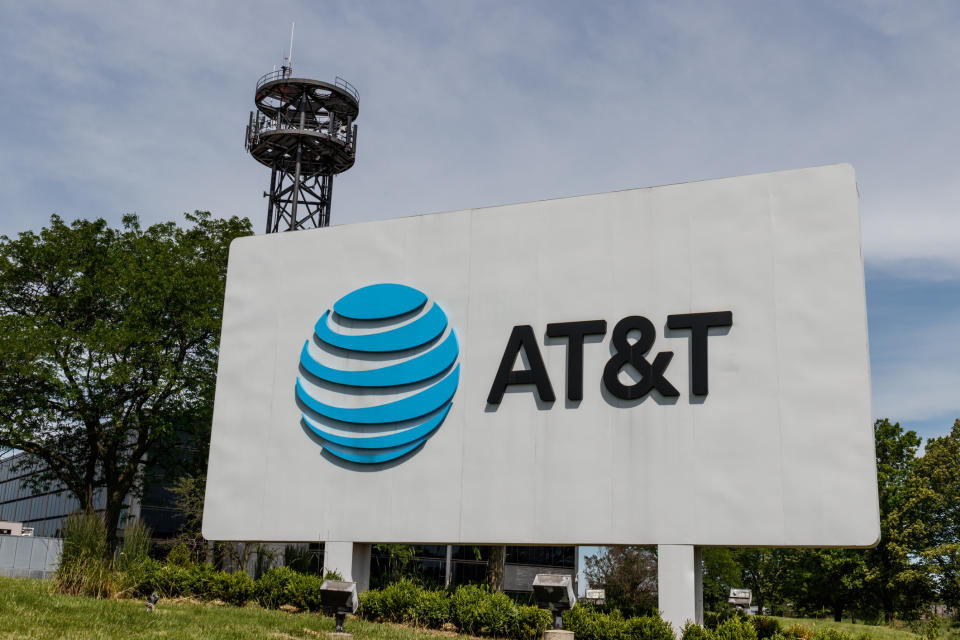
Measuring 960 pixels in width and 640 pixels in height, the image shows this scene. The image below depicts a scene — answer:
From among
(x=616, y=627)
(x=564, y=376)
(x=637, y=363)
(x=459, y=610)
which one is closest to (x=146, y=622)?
(x=459, y=610)

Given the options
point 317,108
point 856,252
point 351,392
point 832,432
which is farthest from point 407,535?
point 317,108

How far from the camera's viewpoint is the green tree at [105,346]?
30250mm

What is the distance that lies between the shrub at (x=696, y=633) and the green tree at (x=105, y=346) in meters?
21.0

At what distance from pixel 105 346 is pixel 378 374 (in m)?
Answer: 14.3

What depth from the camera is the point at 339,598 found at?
1478cm

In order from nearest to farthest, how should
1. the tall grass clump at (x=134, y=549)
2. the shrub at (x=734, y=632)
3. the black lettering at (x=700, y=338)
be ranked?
the shrub at (x=734, y=632) < the black lettering at (x=700, y=338) < the tall grass clump at (x=134, y=549)

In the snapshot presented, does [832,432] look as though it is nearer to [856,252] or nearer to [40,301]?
[856,252]

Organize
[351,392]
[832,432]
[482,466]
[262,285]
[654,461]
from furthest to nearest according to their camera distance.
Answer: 1. [262,285]
2. [351,392]
3. [482,466]
4. [654,461]
5. [832,432]

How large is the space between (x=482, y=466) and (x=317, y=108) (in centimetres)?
2526

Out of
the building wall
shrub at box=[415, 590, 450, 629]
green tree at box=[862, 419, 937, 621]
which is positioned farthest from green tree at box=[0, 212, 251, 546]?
green tree at box=[862, 419, 937, 621]

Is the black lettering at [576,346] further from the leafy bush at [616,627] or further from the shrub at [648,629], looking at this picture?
the shrub at [648,629]

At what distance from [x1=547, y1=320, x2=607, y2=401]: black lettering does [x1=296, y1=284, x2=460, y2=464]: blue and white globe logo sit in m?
2.62

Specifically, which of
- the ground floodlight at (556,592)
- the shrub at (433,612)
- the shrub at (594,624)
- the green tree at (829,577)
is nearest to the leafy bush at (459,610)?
the shrub at (433,612)

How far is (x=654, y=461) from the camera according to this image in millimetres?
17219
